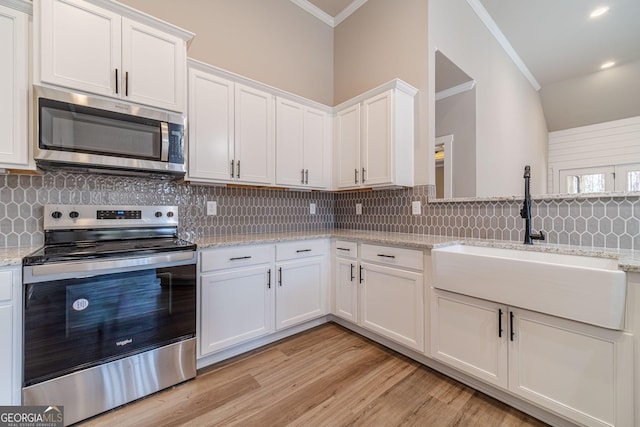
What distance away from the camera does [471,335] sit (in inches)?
64.1

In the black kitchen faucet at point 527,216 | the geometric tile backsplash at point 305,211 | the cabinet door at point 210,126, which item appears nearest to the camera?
the geometric tile backsplash at point 305,211

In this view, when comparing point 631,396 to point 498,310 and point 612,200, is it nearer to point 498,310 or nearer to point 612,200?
point 498,310

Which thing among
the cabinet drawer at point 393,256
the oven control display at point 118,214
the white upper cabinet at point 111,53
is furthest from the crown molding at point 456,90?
the oven control display at point 118,214

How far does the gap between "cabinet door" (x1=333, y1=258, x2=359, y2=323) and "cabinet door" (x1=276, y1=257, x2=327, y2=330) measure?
5.0 inches

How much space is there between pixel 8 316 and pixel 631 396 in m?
2.79

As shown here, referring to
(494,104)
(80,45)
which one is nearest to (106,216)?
(80,45)

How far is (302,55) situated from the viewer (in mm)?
3092

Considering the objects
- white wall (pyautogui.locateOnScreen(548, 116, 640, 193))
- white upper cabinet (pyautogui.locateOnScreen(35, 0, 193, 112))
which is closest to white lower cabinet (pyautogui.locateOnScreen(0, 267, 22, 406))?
white upper cabinet (pyautogui.locateOnScreen(35, 0, 193, 112))

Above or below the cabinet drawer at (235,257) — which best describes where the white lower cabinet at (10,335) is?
below

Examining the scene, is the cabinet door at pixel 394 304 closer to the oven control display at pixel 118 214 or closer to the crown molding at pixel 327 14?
the oven control display at pixel 118 214

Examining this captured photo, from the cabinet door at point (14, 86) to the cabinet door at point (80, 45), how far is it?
4.1 inches

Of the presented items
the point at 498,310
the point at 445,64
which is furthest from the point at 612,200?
the point at 445,64

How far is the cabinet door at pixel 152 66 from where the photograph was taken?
167cm

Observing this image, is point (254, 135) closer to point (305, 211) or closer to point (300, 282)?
point (305, 211)
